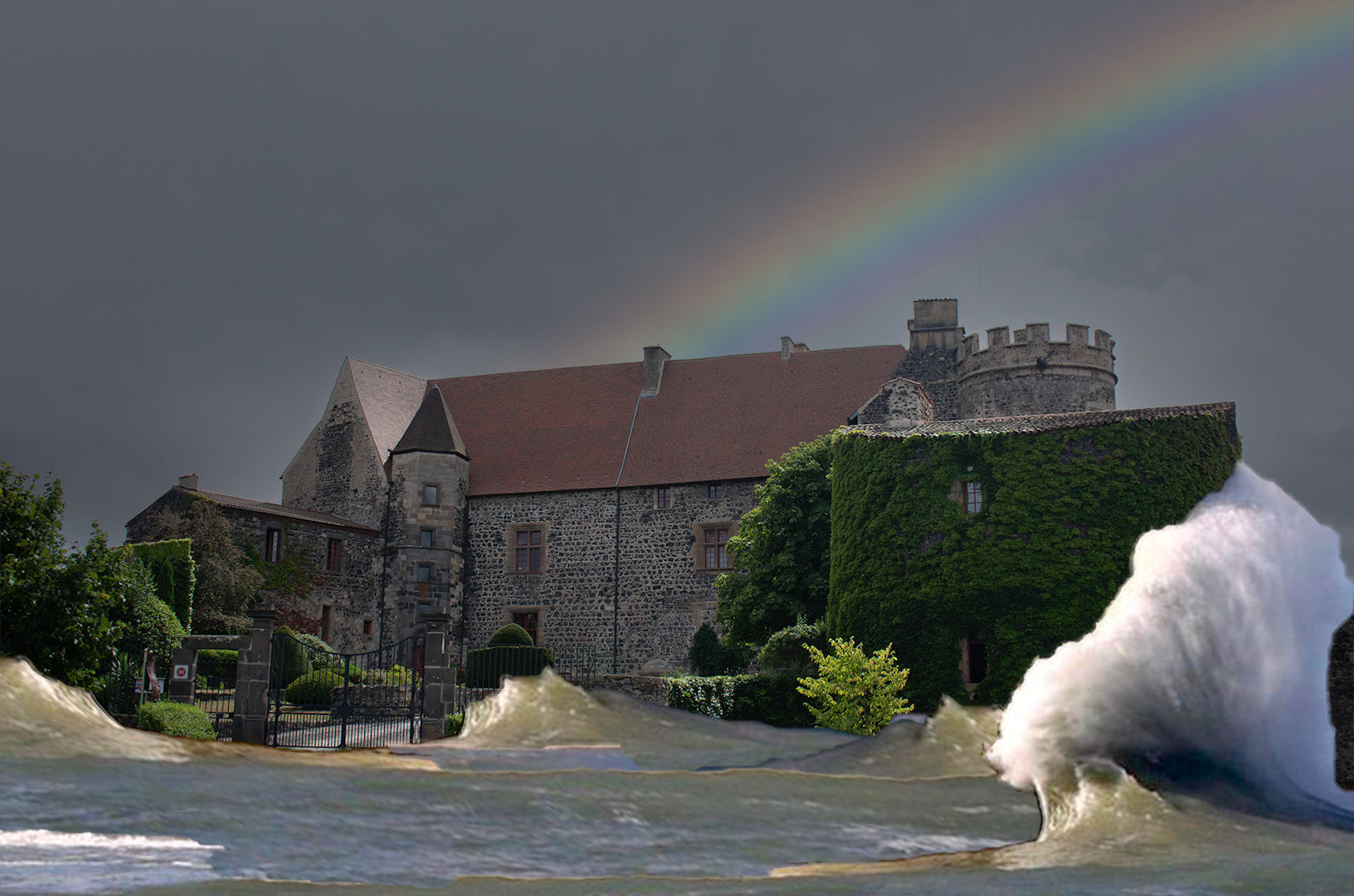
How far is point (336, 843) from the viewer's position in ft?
7.32

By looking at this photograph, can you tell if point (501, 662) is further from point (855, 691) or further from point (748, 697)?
point (855, 691)

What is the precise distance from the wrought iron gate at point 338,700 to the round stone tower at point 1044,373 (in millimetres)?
17350

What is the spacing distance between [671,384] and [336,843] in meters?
40.7

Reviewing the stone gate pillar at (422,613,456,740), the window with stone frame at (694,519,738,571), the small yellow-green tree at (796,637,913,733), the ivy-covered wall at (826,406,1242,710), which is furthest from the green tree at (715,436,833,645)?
the stone gate pillar at (422,613,456,740)

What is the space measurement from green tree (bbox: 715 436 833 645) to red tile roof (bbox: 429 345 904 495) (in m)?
7.93

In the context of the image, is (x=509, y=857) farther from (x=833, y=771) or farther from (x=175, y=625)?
(x=175, y=625)

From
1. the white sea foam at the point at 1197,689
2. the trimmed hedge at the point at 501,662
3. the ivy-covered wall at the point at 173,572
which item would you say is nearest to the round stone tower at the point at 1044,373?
the trimmed hedge at the point at 501,662

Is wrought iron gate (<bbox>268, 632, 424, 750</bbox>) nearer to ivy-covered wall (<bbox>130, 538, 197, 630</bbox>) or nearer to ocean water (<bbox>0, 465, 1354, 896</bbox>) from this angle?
ivy-covered wall (<bbox>130, 538, 197, 630</bbox>)

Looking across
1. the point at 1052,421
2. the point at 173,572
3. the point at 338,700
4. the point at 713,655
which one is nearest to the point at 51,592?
the point at 338,700

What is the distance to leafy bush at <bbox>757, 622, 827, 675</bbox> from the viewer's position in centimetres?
2509

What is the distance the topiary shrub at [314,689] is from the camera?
25.1m

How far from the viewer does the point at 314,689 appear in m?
25.3

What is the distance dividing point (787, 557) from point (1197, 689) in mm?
25449

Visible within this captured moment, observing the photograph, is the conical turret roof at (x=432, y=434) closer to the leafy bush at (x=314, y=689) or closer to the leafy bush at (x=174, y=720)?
the leafy bush at (x=314, y=689)
